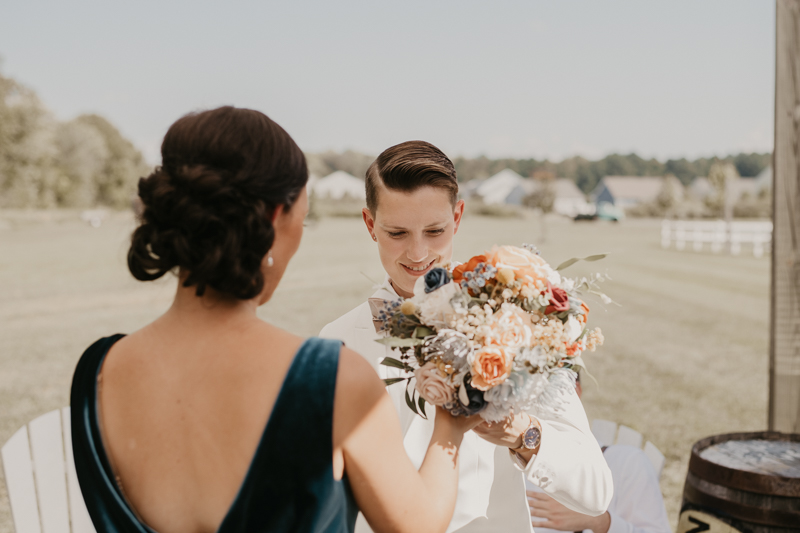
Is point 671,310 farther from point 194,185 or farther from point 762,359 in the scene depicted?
point 194,185

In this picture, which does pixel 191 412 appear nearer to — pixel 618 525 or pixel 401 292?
pixel 401 292

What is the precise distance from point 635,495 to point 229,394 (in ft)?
9.33

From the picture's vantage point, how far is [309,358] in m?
1.46

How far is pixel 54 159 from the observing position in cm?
6275

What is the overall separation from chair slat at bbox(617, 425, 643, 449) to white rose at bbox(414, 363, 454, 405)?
3063 millimetres

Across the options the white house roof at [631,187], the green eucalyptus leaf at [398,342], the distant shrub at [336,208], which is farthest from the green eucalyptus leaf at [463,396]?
the white house roof at [631,187]

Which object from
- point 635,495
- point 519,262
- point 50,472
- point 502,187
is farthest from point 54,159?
point 502,187

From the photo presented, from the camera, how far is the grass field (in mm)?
8148

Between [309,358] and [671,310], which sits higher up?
[309,358]

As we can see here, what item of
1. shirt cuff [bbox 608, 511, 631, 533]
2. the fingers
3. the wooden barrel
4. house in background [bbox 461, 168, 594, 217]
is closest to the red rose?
the fingers

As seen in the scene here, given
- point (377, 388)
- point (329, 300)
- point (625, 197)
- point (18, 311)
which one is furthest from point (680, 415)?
point (625, 197)

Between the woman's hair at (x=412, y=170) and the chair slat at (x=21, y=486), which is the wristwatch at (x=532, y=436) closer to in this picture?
the woman's hair at (x=412, y=170)

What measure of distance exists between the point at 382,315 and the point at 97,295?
1942cm

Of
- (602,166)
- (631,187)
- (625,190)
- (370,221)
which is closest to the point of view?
(370,221)
